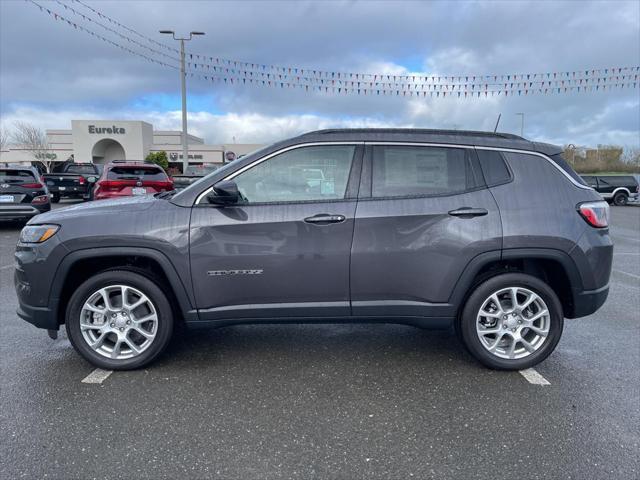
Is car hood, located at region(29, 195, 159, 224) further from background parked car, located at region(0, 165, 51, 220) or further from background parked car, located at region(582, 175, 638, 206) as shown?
background parked car, located at region(582, 175, 638, 206)

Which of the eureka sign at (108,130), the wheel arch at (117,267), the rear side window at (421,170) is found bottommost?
the wheel arch at (117,267)

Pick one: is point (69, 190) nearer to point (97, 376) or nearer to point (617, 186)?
point (97, 376)

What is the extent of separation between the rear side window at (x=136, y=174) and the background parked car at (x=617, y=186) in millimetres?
24921

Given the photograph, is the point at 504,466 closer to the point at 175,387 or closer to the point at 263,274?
the point at 263,274

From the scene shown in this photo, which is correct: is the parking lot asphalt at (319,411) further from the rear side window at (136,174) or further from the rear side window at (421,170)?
the rear side window at (136,174)

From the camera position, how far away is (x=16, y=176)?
35.6ft

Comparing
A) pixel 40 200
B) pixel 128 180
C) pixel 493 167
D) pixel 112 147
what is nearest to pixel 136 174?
pixel 128 180

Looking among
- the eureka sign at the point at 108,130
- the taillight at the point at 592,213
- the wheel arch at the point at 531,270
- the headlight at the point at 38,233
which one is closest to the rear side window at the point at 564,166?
the taillight at the point at 592,213

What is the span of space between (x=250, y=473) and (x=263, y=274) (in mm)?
1381

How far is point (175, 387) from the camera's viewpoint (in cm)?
331

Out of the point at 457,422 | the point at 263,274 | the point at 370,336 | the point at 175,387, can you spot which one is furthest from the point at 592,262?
the point at 175,387

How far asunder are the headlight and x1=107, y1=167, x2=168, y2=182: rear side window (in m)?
7.30

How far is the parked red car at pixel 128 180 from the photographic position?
33.2 feet

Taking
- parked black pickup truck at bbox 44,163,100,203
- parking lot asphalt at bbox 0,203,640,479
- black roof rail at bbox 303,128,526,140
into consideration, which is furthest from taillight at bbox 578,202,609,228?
parked black pickup truck at bbox 44,163,100,203
